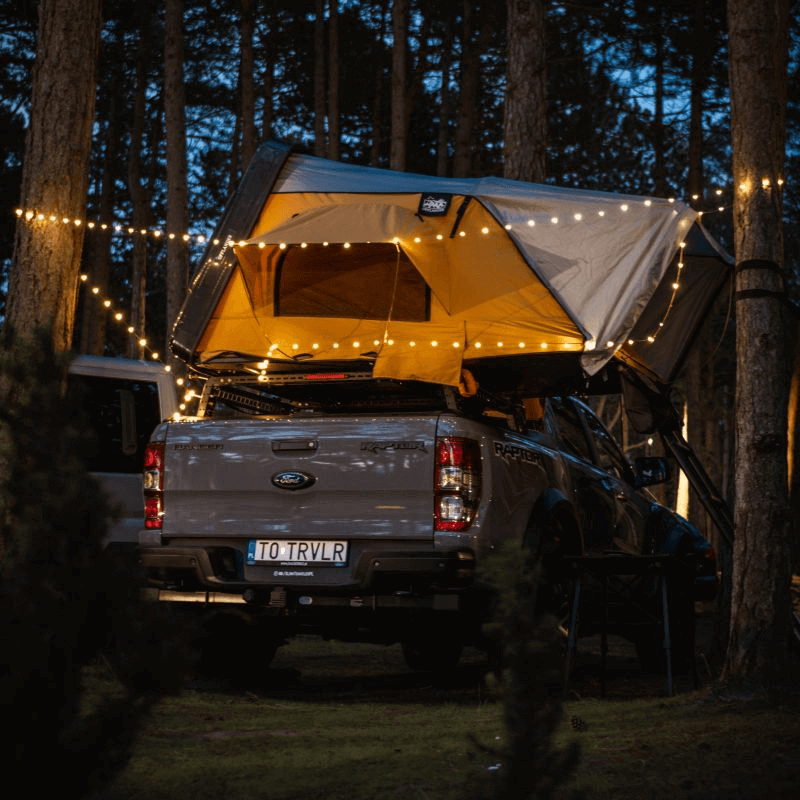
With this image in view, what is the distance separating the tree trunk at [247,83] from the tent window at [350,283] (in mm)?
14557

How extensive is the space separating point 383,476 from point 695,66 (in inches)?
657

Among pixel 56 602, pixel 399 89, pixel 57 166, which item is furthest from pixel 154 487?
pixel 399 89

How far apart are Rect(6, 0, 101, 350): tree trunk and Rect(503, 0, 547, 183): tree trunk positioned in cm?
418

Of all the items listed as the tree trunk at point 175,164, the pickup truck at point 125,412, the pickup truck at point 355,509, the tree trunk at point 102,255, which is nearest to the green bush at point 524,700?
the pickup truck at point 355,509

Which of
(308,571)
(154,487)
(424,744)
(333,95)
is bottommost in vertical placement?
(424,744)

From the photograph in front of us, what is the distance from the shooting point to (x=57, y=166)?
980 cm

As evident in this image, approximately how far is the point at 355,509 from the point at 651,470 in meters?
3.40

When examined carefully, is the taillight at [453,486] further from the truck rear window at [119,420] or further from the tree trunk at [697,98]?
the tree trunk at [697,98]

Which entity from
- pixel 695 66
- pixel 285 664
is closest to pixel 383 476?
pixel 285 664

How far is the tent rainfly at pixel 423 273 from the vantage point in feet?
26.0

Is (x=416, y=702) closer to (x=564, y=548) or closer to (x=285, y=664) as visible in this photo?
(x=564, y=548)

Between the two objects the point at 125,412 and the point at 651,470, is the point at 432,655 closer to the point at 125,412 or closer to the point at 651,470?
the point at 651,470

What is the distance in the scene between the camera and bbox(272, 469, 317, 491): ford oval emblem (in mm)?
7312

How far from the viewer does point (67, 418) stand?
10.1 ft
